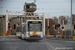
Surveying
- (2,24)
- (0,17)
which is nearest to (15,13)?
(0,17)

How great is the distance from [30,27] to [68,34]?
653 inches

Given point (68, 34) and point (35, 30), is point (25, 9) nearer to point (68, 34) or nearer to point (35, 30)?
point (68, 34)

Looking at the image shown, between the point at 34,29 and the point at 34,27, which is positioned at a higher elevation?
the point at 34,27

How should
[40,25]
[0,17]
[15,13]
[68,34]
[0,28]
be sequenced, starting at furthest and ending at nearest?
[0,28] → [0,17] → [15,13] → [68,34] → [40,25]

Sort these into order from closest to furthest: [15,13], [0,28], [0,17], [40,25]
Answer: [40,25], [15,13], [0,17], [0,28]

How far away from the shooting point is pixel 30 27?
31.2m

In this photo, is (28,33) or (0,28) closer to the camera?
(28,33)

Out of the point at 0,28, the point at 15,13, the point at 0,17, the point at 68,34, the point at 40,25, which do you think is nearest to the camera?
the point at 40,25

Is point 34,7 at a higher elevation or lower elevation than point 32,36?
higher

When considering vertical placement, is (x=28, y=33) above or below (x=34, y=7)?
below

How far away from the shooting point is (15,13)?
190ft

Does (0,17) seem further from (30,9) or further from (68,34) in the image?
(68,34)

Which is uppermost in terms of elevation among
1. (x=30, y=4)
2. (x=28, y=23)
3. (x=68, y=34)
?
(x=30, y=4)

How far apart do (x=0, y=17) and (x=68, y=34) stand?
98.1ft
